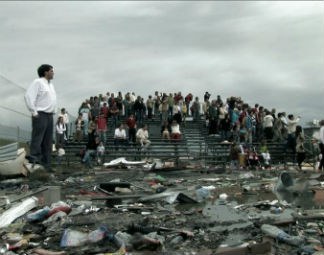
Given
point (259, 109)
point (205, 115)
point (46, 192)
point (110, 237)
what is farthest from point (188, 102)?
point (110, 237)

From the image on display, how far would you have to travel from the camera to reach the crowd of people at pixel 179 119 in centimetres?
2477

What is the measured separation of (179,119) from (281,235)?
23.0 metres

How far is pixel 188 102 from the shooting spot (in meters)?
31.3

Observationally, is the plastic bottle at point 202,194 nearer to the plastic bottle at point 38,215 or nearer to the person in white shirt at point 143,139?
the plastic bottle at point 38,215

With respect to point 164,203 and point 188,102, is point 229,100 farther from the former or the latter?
point 164,203

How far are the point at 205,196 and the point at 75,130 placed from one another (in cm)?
1750

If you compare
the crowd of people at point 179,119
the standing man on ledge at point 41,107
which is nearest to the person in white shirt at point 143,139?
the crowd of people at point 179,119

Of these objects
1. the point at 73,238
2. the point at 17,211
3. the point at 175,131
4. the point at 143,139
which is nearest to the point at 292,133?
the point at 175,131

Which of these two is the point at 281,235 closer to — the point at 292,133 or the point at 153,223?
the point at 153,223

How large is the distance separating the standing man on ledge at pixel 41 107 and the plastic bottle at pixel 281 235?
4.99 metres

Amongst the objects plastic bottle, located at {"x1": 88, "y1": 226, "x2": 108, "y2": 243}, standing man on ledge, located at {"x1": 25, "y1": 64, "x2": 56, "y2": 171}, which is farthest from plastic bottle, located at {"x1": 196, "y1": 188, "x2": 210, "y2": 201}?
plastic bottle, located at {"x1": 88, "y1": 226, "x2": 108, "y2": 243}

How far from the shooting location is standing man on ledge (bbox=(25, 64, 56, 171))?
9.03 metres

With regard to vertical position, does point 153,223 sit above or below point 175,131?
below

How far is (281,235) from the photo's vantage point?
5297 millimetres
